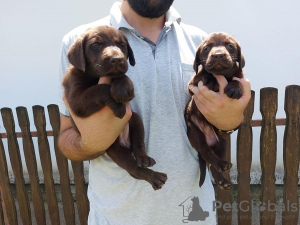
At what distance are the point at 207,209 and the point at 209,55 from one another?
2.99 ft

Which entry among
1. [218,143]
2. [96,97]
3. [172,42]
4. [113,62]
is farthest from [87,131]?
[218,143]

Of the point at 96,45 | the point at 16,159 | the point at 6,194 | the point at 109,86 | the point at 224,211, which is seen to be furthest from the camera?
the point at 6,194

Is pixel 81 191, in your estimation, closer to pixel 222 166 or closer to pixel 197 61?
pixel 222 166

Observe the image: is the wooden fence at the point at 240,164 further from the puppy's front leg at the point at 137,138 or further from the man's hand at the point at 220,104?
the puppy's front leg at the point at 137,138

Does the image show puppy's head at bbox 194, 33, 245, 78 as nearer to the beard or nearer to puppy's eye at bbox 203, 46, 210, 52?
puppy's eye at bbox 203, 46, 210, 52

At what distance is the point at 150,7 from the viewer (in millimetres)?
2182

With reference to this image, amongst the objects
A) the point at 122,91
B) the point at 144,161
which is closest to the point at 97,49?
the point at 122,91

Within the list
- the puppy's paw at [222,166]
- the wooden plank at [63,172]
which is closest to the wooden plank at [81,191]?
the wooden plank at [63,172]

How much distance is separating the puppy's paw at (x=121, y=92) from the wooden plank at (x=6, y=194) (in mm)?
3131

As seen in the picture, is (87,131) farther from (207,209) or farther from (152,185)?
Result: (207,209)

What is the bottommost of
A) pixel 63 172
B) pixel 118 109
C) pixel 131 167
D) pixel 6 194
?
pixel 6 194

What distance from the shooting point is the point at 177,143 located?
85.9 inches

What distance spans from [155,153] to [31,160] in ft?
8.98

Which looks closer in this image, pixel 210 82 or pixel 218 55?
pixel 218 55
